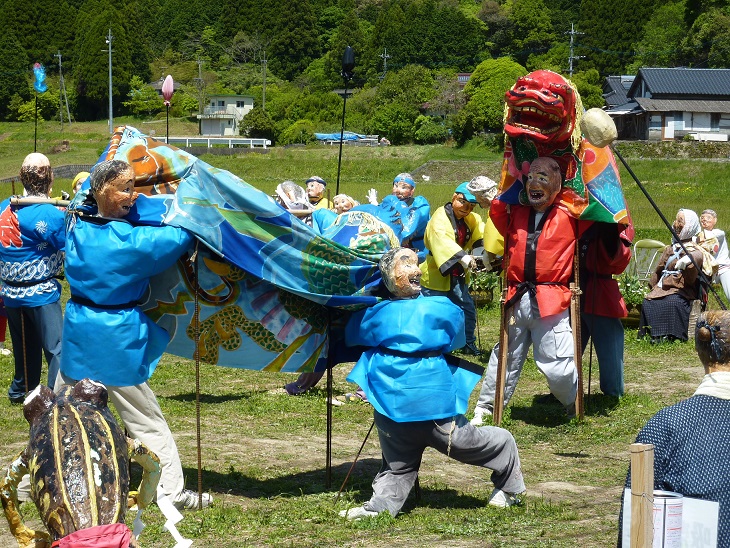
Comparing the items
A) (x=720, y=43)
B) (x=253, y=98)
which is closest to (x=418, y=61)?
(x=253, y=98)

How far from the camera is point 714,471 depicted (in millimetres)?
3816

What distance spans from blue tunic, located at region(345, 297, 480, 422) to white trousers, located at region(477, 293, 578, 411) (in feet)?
7.55

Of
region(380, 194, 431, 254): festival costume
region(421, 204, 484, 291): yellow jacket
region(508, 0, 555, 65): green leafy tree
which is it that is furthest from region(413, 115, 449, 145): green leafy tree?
region(421, 204, 484, 291): yellow jacket

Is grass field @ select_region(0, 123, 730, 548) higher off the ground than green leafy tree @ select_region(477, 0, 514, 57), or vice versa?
green leafy tree @ select_region(477, 0, 514, 57)

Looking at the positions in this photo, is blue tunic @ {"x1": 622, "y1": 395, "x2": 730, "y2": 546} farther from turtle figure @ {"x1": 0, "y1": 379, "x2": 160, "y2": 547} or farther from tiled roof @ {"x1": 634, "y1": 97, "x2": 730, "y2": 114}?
tiled roof @ {"x1": 634, "y1": 97, "x2": 730, "y2": 114}

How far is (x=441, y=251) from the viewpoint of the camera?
10.0 metres

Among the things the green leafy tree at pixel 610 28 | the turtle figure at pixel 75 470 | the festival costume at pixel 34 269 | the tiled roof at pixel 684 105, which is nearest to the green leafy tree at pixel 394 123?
the tiled roof at pixel 684 105

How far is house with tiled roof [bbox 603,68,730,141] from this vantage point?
6378 cm

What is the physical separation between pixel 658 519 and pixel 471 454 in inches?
87.5

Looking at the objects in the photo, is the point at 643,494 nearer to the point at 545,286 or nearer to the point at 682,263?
the point at 545,286

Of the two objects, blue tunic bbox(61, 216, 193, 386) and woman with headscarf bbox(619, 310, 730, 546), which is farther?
blue tunic bbox(61, 216, 193, 386)

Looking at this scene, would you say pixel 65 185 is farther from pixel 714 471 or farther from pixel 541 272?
pixel 714 471

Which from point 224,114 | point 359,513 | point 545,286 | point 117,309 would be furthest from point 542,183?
point 224,114

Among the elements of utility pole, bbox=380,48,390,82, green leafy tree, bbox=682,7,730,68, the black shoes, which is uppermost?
green leafy tree, bbox=682,7,730,68
